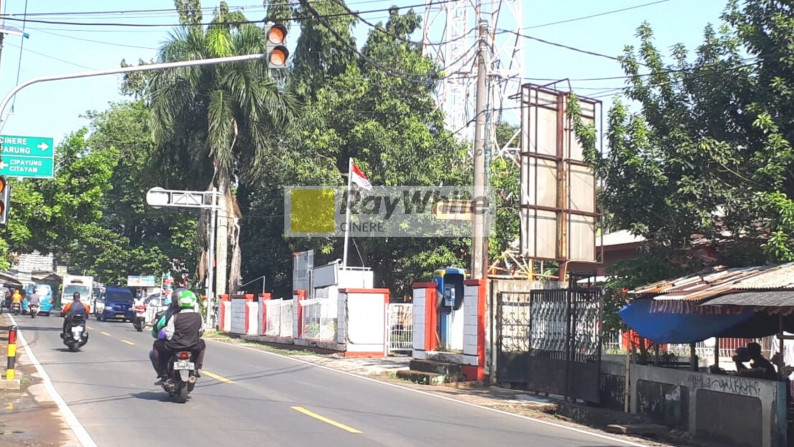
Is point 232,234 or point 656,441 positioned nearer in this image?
point 656,441

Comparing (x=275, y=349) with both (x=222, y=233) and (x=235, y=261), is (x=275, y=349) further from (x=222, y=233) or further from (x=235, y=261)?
(x=235, y=261)

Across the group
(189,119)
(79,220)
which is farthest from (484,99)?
(189,119)

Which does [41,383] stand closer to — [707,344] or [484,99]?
[484,99]

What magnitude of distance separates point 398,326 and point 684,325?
50.7 ft

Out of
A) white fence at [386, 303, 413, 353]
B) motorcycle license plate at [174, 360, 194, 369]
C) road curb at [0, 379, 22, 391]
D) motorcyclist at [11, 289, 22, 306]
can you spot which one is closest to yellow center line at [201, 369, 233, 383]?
road curb at [0, 379, 22, 391]

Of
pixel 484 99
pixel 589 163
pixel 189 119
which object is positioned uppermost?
pixel 189 119

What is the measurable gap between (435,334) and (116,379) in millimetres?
8816

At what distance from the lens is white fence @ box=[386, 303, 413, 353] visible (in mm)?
28422

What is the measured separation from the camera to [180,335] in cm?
1362

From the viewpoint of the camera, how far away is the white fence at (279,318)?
3366 centimetres

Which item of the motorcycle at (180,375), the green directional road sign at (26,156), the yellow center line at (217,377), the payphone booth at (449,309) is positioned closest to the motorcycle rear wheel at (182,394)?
the motorcycle at (180,375)

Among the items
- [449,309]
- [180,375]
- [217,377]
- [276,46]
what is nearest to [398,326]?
[449,309]

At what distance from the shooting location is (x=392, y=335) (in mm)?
28547

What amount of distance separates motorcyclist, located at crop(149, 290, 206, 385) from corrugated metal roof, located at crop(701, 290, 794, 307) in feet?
25.5
